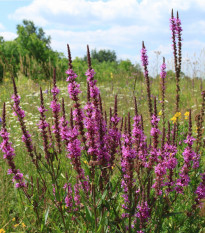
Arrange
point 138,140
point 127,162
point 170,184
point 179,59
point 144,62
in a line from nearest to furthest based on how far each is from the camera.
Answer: point 127,162 < point 138,140 < point 170,184 < point 144,62 < point 179,59

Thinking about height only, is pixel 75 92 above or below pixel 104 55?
below

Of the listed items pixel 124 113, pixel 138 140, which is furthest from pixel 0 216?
pixel 124 113

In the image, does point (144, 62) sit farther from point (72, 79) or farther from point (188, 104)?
point (188, 104)

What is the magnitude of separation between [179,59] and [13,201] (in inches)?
146

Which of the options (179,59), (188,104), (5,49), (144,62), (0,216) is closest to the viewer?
(0,216)

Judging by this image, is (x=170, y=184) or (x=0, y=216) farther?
(x=0, y=216)

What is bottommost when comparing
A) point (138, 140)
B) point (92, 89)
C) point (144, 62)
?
point (138, 140)

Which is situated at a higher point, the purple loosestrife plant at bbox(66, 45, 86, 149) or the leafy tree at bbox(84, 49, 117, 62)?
the leafy tree at bbox(84, 49, 117, 62)

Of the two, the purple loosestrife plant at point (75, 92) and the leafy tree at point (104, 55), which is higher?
the leafy tree at point (104, 55)

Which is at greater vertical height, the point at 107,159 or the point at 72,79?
the point at 72,79

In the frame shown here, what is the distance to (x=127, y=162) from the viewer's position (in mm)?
2090

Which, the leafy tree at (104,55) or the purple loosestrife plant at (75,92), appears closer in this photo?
the purple loosestrife plant at (75,92)

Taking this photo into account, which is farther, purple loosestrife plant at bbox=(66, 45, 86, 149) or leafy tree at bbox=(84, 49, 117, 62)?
leafy tree at bbox=(84, 49, 117, 62)

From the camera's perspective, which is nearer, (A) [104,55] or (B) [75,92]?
(B) [75,92]
